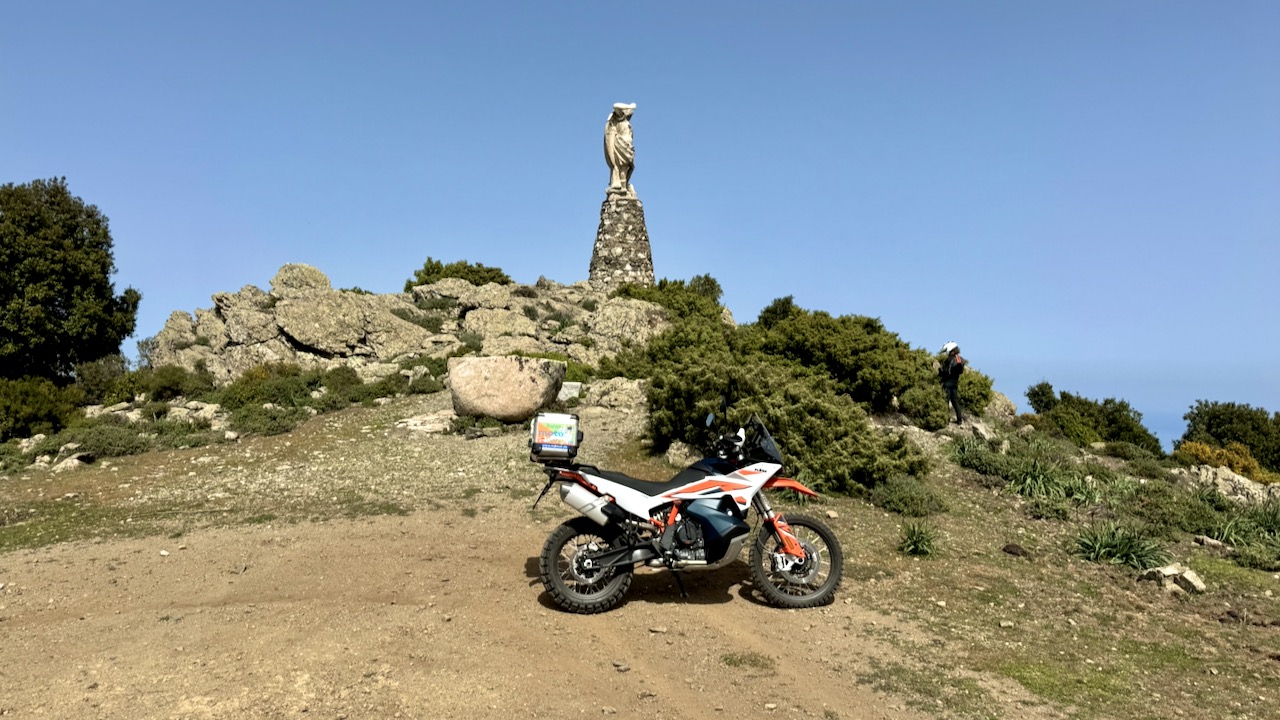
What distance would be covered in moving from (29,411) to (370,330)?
10874 mm

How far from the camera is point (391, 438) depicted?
50.6 ft

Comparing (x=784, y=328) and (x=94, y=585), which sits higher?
(x=784, y=328)

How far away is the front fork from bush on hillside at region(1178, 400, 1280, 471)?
86.6ft

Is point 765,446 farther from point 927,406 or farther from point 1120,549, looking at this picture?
point 927,406

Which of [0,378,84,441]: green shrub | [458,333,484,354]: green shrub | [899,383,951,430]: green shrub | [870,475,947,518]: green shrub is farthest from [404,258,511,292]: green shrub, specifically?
[870,475,947,518]: green shrub

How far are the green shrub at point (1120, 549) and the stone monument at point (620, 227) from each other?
89.4 ft

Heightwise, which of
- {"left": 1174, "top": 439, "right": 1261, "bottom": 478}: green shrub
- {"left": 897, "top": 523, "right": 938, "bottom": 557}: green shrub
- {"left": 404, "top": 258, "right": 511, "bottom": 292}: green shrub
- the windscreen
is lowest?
{"left": 897, "top": 523, "right": 938, "bottom": 557}: green shrub

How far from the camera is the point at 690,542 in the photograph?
6.70 m

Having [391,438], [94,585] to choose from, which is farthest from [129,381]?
[94,585]

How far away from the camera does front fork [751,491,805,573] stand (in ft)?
22.8

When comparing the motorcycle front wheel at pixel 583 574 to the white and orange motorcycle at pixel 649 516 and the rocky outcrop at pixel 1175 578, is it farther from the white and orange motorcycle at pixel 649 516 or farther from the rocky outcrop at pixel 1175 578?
the rocky outcrop at pixel 1175 578

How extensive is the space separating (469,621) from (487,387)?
1002cm

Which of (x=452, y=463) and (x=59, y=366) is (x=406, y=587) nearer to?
(x=452, y=463)

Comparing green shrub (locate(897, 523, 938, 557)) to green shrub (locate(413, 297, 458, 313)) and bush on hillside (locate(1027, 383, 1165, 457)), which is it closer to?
bush on hillside (locate(1027, 383, 1165, 457))
